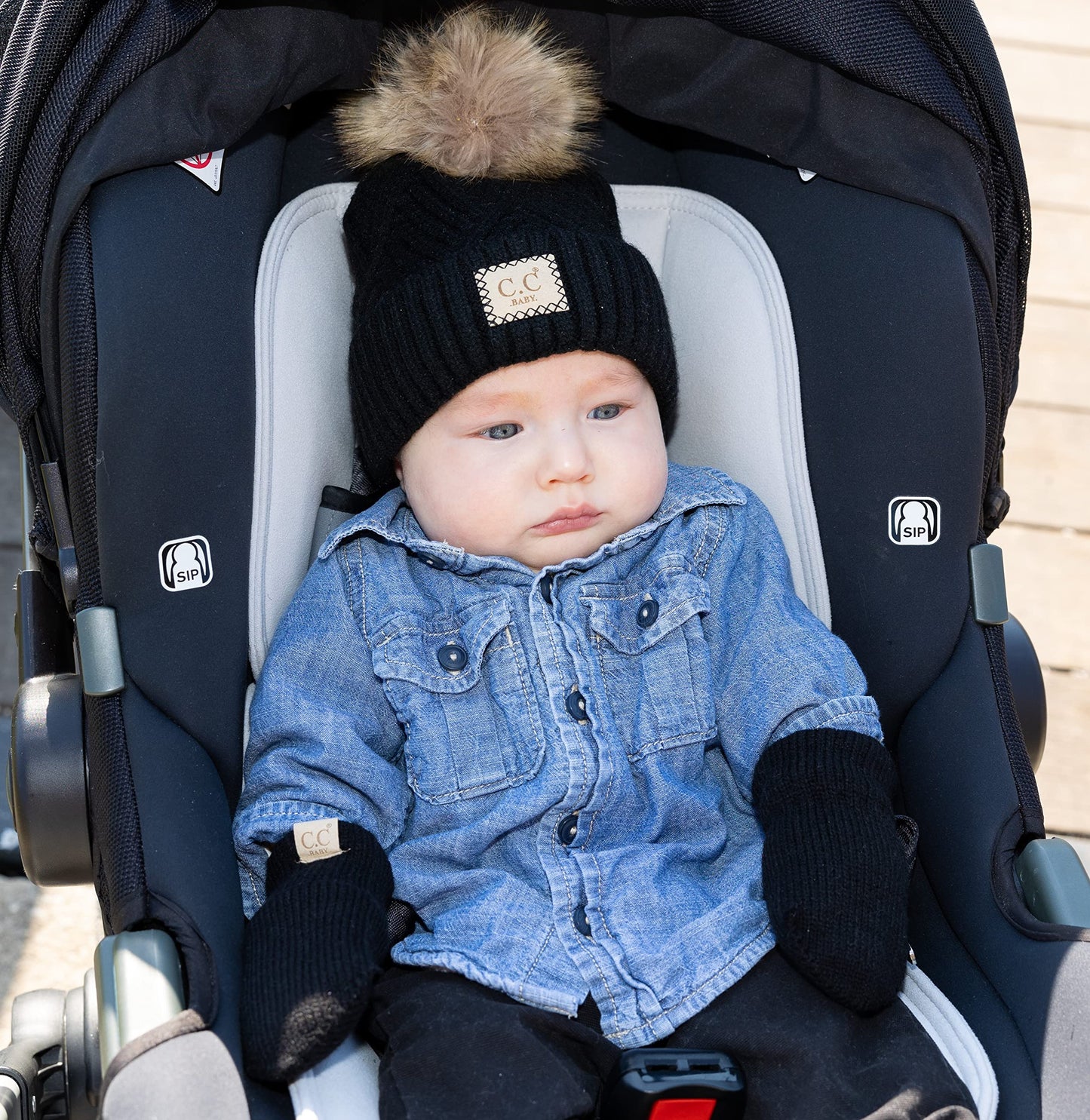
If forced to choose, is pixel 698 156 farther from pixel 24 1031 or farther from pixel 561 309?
pixel 24 1031

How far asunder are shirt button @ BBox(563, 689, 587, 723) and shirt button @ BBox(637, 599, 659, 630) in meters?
0.10

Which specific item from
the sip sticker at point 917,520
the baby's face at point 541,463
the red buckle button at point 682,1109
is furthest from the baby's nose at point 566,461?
A: the red buckle button at point 682,1109

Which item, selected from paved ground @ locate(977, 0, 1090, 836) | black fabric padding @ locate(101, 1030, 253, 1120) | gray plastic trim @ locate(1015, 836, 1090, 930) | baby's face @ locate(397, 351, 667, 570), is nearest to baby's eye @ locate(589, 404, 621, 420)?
baby's face @ locate(397, 351, 667, 570)

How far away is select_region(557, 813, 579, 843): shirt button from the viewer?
1.33 metres

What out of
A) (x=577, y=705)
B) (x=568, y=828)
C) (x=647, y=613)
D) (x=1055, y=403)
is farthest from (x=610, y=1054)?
(x=1055, y=403)

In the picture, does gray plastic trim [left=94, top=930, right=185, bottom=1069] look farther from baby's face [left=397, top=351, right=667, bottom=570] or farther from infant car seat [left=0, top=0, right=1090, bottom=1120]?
baby's face [left=397, top=351, right=667, bottom=570]

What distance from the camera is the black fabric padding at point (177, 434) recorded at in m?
1.33

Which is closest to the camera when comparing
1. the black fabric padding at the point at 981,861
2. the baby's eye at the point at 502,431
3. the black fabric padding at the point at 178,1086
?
the black fabric padding at the point at 178,1086

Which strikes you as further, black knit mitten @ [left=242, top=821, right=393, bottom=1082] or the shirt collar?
the shirt collar

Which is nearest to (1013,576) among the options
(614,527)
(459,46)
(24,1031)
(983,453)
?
(983,453)

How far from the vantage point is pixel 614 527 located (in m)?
1.41

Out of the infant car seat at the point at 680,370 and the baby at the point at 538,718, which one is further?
the infant car seat at the point at 680,370

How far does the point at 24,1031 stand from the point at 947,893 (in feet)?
3.09

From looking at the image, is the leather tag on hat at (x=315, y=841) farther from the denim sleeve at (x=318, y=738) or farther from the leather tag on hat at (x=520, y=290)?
the leather tag on hat at (x=520, y=290)
